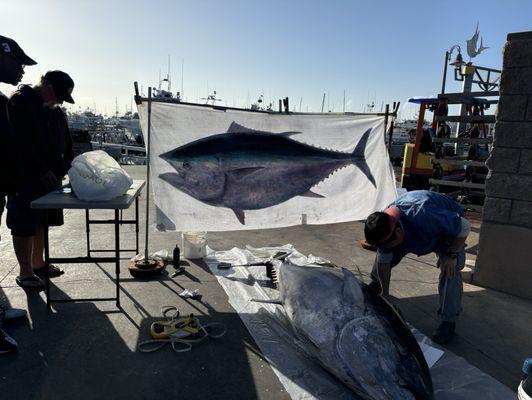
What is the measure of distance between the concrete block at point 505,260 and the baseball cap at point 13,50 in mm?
4842

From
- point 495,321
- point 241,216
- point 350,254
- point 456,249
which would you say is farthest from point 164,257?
point 495,321

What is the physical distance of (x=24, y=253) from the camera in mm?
3734

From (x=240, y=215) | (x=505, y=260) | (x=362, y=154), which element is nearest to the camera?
(x=505, y=260)

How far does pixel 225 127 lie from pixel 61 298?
250cm

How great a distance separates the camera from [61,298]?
3.62 metres

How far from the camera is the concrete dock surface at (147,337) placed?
2494 millimetres

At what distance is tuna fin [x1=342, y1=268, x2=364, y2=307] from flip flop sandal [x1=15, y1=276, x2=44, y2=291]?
290 centimetres

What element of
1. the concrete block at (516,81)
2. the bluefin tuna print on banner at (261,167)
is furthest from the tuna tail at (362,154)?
the concrete block at (516,81)

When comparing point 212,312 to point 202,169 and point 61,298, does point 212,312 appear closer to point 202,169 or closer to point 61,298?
point 61,298

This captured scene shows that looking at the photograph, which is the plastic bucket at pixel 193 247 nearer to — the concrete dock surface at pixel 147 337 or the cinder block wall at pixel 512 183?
the concrete dock surface at pixel 147 337

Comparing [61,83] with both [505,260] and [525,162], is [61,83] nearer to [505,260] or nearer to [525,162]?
[525,162]

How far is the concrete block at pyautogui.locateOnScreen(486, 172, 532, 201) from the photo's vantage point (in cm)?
409

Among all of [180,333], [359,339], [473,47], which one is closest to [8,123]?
[180,333]

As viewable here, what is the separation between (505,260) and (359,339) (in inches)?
110
